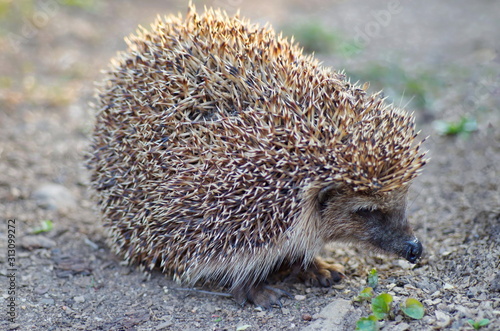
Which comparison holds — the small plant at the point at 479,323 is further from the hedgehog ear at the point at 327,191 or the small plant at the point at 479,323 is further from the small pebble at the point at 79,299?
the small pebble at the point at 79,299

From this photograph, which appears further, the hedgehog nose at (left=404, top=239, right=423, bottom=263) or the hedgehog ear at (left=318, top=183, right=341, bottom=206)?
the hedgehog nose at (left=404, top=239, right=423, bottom=263)

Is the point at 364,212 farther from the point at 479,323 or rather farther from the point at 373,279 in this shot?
the point at 479,323

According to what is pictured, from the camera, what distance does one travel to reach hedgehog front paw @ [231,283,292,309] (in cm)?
515

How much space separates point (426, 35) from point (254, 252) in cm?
1106

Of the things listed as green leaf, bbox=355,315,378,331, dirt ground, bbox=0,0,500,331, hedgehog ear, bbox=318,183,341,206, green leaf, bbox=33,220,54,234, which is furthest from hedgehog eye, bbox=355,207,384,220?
green leaf, bbox=33,220,54,234

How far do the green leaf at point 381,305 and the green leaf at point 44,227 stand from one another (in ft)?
13.4

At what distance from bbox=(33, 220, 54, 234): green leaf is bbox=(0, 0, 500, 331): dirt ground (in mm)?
42

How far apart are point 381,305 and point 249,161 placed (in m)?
1.69

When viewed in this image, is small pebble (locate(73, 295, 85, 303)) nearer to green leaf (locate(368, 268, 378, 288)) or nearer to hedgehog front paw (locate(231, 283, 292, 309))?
hedgehog front paw (locate(231, 283, 292, 309))

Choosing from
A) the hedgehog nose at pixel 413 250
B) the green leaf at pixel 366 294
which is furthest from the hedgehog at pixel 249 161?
the green leaf at pixel 366 294

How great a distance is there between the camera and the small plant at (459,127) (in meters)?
8.26

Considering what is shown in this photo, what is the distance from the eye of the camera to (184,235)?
4996 mm

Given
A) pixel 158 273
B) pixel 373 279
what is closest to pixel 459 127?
pixel 373 279

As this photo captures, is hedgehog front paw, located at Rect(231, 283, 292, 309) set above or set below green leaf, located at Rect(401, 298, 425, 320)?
below
